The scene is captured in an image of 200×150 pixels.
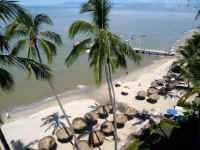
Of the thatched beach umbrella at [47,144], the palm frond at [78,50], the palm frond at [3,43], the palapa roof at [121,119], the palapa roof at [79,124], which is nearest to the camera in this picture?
the palm frond at [3,43]

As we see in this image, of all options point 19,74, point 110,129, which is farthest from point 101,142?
point 19,74

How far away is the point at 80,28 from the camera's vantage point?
707cm

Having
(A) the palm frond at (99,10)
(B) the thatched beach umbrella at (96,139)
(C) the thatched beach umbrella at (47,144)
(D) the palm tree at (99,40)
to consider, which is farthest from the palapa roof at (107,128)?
(A) the palm frond at (99,10)

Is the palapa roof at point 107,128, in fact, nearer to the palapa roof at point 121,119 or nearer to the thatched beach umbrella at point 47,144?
the palapa roof at point 121,119

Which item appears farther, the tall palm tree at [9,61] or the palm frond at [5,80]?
the palm frond at [5,80]

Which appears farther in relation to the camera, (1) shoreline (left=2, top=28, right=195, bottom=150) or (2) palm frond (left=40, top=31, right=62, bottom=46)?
(1) shoreline (left=2, top=28, right=195, bottom=150)

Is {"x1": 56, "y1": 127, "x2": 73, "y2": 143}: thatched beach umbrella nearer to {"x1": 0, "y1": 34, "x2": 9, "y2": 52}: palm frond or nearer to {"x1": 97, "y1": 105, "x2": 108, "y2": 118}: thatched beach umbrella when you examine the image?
{"x1": 97, "y1": 105, "x2": 108, "y2": 118}: thatched beach umbrella

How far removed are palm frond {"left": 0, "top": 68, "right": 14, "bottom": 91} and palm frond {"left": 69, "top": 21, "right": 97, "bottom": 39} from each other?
312cm

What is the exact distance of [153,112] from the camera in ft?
52.6

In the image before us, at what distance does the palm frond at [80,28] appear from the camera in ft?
22.8

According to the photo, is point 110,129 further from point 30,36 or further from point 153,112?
point 30,36

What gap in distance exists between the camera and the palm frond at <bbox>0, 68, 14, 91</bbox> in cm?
505

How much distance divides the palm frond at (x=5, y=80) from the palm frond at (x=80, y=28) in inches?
123

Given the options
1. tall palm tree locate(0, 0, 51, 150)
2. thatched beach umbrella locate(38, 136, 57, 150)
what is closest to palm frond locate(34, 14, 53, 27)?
tall palm tree locate(0, 0, 51, 150)
